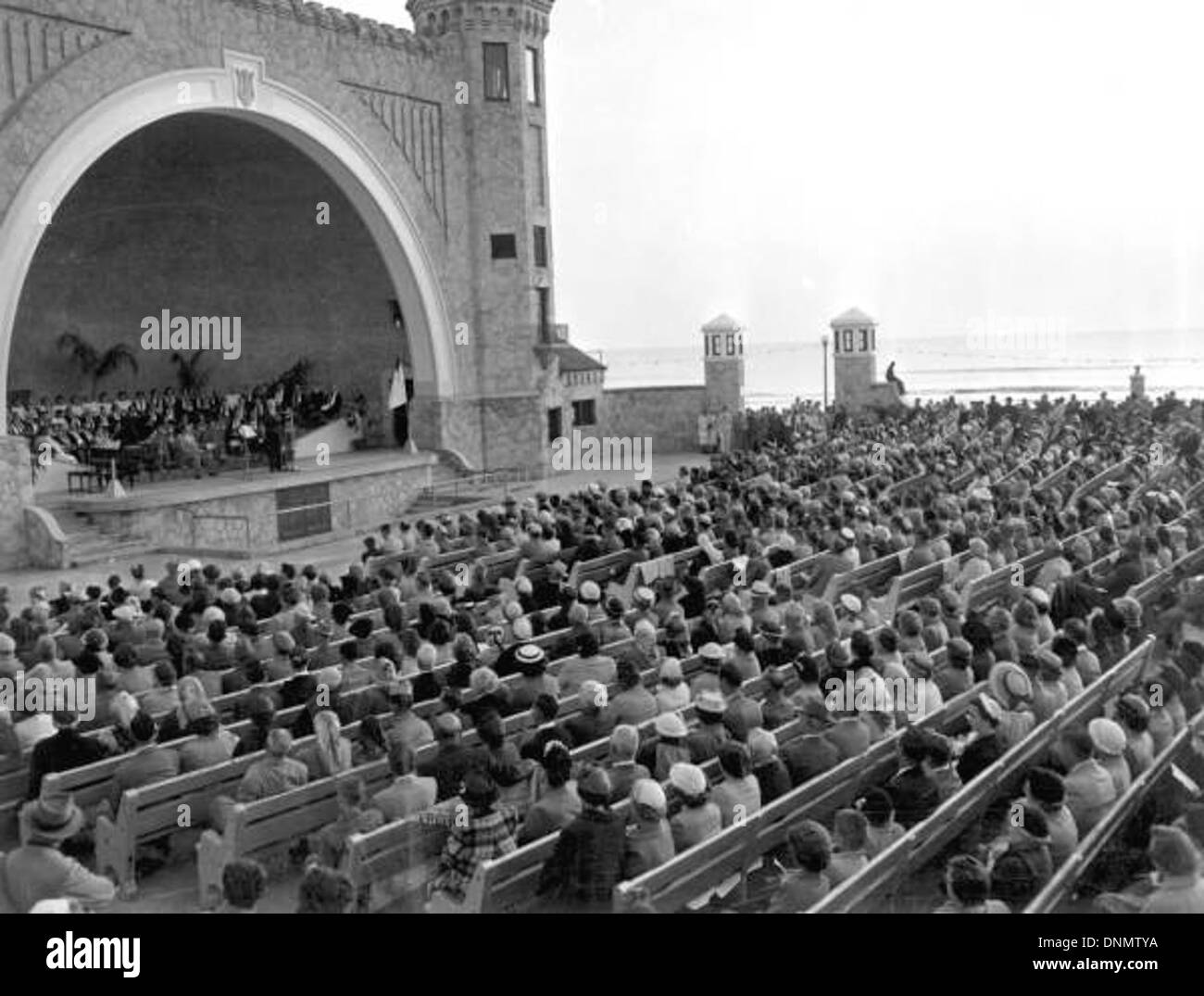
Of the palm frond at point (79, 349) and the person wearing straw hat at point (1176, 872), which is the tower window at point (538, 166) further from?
the person wearing straw hat at point (1176, 872)

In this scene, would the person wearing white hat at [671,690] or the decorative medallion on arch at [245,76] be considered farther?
the decorative medallion on arch at [245,76]

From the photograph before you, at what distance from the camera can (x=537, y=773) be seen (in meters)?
7.77

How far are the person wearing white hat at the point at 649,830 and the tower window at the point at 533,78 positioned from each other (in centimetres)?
2796

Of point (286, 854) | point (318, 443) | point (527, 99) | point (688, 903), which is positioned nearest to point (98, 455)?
point (318, 443)

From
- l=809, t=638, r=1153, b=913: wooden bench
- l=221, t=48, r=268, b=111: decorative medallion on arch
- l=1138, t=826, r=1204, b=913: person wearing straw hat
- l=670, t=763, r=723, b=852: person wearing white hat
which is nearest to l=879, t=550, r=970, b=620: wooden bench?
l=809, t=638, r=1153, b=913: wooden bench

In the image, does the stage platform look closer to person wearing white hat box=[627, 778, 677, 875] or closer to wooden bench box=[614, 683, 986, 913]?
wooden bench box=[614, 683, 986, 913]

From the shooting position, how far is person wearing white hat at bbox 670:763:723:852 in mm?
7043

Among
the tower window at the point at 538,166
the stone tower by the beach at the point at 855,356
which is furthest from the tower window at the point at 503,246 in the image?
the stone tower by the beach at the point at 855,356

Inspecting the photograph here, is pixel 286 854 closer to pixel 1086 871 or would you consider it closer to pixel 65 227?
pixel 1086 871

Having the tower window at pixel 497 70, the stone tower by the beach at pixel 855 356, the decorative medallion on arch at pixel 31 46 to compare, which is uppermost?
the tower window at pixel 497 70

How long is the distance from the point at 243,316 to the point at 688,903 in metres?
30.0

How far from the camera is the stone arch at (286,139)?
21.6m

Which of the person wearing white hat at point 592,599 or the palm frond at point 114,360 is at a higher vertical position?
the palm frond at point 114,360

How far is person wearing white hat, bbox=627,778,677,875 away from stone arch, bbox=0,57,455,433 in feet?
55.9
